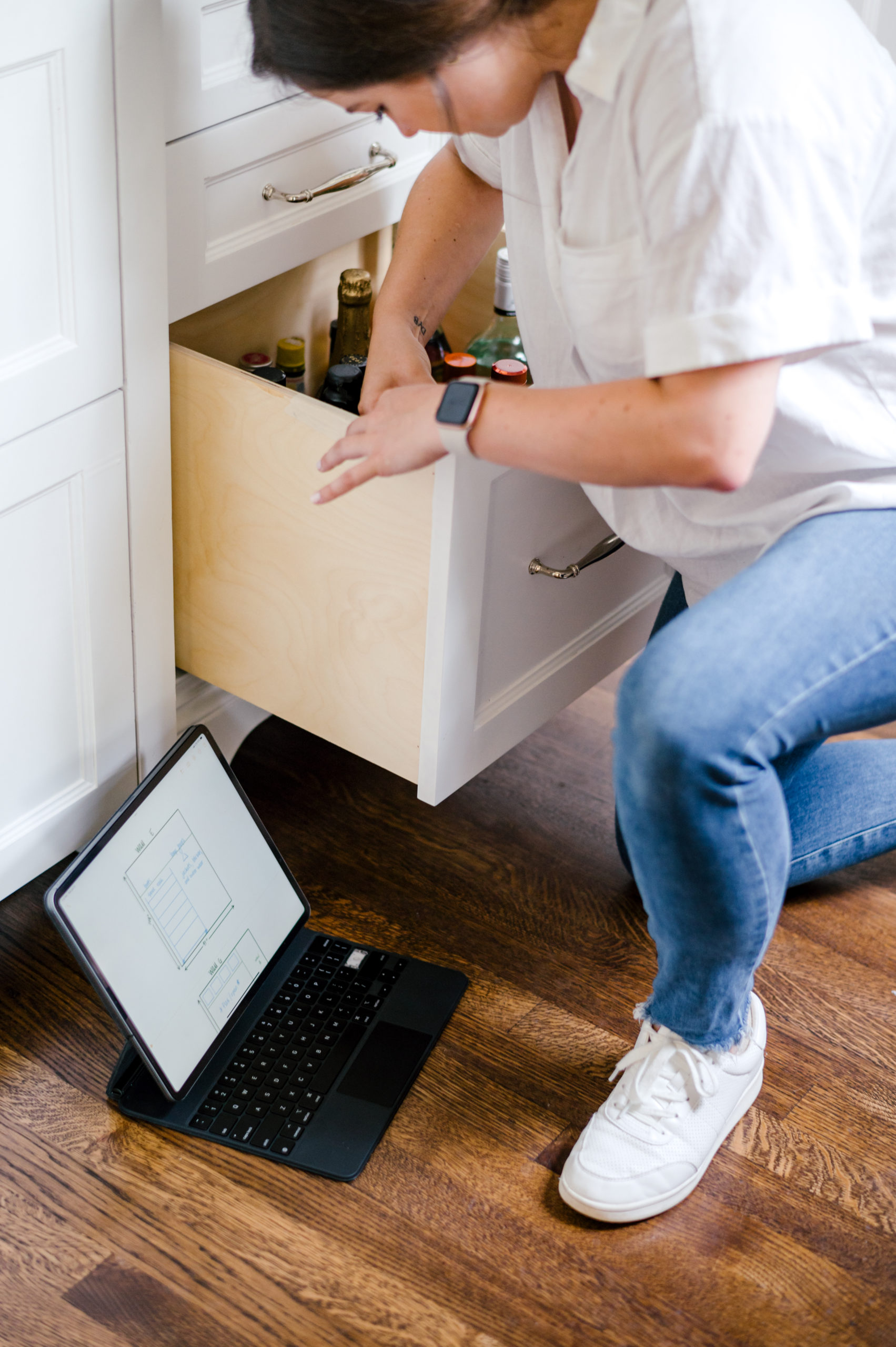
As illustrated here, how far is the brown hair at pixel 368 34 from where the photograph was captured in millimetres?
707

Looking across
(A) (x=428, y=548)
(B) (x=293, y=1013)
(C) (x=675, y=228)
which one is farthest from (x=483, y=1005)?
(C) (x=675, y=228)

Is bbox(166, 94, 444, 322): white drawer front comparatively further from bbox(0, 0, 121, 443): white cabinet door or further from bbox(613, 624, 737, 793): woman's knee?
bbox(613, 624, 737, 793): woman's knee

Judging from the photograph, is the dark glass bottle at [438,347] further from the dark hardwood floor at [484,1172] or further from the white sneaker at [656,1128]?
the white sneaker at [656,1128]

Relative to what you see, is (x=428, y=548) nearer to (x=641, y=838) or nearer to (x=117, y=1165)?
(x=641, y=838)

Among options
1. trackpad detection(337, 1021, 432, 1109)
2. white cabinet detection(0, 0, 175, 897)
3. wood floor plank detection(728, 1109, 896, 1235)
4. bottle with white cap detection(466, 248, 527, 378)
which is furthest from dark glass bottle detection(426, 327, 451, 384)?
wood floor plank detection(728, 1109, 896, 1235)

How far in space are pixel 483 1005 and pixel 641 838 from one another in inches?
13.2

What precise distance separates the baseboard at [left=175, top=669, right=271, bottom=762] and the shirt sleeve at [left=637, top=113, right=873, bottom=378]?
2.10 ft

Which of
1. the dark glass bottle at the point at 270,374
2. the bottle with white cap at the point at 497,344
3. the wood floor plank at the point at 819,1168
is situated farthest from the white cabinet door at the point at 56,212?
the wood floor plank at the point at 819,1168

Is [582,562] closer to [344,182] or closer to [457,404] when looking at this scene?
[457,404]

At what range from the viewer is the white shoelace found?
38.1 inches

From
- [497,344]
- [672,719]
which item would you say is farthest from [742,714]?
[497,344]

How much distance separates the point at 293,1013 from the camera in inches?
42.4

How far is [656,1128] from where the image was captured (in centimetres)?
96

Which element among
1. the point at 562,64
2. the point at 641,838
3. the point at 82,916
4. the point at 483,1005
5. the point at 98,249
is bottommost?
the point at 483,1005
